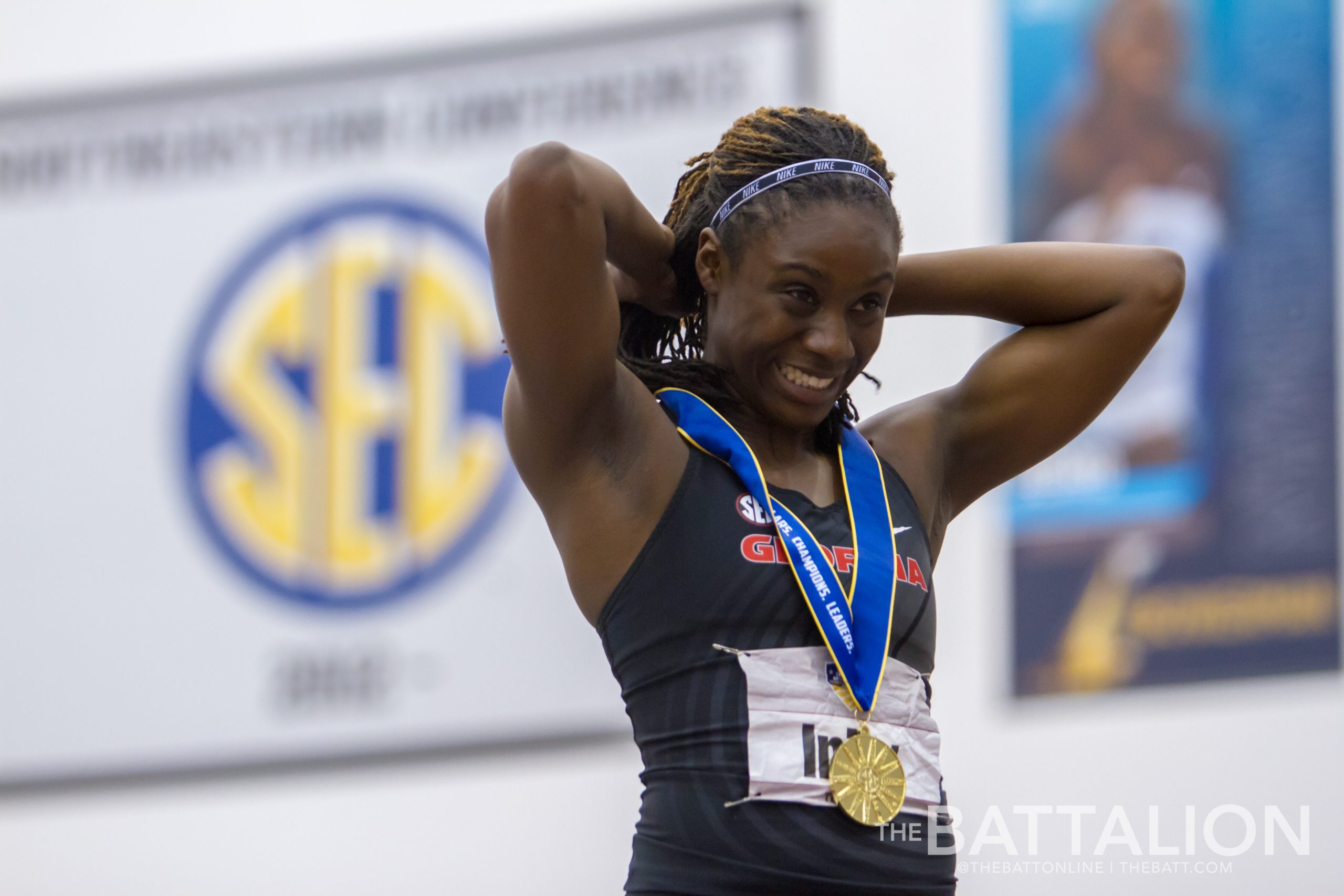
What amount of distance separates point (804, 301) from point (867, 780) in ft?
1.57

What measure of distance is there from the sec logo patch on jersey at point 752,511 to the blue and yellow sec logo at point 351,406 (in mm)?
3444

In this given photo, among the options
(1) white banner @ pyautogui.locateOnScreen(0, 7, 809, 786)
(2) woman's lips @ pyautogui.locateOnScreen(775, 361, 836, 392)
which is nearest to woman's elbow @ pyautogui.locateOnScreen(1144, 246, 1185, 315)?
(2) woman's lips @ pyautogui.locateOnScreen(775, 361, 836, 392)

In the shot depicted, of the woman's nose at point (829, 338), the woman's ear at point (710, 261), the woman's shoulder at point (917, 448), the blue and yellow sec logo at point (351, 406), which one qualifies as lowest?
the woman's shoulder at point (917, 448)

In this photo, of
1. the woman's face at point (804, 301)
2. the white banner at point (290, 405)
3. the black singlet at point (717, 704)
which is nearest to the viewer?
the black singlet at point (717, 704)

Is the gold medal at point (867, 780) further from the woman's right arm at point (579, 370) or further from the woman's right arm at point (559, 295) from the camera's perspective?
the woman's right arm at point (559, 295)

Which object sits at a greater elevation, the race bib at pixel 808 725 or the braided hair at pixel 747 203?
the braided hair at pixel 747 203

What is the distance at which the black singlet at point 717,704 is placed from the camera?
150 centimetres

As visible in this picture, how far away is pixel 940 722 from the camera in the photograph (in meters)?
4.45

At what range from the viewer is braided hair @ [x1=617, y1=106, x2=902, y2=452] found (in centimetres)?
166

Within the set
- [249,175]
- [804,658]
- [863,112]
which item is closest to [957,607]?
[863,112]

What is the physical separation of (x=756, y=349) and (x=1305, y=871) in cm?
314

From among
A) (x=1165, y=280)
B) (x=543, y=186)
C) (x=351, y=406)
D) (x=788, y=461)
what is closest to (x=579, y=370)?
(x=543, y=186)

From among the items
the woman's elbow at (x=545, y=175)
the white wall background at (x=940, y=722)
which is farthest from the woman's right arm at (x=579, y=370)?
the white wall background at (x=940, y=722)

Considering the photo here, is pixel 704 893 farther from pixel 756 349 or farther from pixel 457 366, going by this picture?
pixel 457 366
